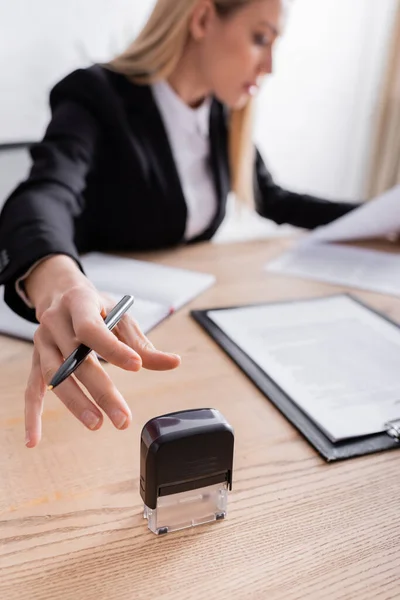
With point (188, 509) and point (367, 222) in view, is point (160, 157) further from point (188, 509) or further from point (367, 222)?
point (188, 509)

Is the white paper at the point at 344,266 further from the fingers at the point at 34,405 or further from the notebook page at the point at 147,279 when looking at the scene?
the fingers at the point at 34,405

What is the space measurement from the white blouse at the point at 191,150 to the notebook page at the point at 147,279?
0.88ft

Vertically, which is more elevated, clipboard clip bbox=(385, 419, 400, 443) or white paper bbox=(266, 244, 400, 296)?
clipboard clip bbox=(385, 419, 400, 443)

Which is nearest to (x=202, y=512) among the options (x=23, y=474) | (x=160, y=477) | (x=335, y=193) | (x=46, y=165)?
(x=160, y=477)

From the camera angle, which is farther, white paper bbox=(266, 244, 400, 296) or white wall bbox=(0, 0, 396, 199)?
white wall bbox=(0, 0, 396, 199)

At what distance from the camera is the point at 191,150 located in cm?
139

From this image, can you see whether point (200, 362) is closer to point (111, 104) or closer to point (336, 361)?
point (336, 361)

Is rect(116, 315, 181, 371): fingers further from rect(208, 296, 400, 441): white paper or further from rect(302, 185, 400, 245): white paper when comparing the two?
rect(302, 185, 400, 245): white paper

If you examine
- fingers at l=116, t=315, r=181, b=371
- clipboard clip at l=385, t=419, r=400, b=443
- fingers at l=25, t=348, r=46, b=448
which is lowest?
clipboard clip at l=385, t=419, r=400, b=443

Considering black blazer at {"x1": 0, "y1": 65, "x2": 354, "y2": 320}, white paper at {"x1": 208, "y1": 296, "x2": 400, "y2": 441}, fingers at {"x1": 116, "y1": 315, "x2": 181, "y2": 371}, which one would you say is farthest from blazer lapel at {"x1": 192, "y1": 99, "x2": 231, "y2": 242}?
fingers at {"x1": 116, "y1": 315, "x2": 181, "y2": 371}

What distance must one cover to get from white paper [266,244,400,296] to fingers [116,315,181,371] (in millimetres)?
560

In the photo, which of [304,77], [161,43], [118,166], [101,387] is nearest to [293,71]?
[304,77]

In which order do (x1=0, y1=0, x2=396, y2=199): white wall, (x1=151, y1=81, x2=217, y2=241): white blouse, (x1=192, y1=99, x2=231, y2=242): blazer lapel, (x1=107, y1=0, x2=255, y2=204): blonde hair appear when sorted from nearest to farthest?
(x1=107, y1=0, x2=255, y2=204): blonde hair → (x1=151, y1=81, x2=217, y2=241): white blouse → (x1=192, y1=99, x2=231, y2=242): blazer lapel → (x1=0, y1=0, x2=396, y2=199): white wall

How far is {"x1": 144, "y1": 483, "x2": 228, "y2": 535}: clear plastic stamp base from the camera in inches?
17.9
